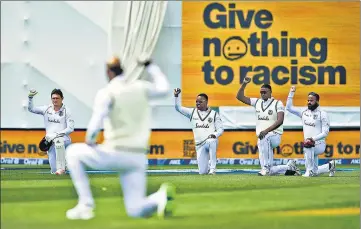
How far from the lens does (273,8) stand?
871 inches

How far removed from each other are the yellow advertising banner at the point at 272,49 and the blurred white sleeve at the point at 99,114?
40.8ft

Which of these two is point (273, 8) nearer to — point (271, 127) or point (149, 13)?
point (149, 13)

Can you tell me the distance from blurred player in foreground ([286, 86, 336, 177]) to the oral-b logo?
477 centimetres

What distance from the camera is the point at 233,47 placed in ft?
72.1

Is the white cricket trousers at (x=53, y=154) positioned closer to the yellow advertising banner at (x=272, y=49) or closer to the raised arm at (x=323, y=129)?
the raised arm at (x=323, y=129)

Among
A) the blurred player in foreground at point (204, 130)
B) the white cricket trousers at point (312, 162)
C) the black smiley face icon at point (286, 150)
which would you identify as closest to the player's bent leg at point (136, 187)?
the white cricket trousers at point (312, 162)

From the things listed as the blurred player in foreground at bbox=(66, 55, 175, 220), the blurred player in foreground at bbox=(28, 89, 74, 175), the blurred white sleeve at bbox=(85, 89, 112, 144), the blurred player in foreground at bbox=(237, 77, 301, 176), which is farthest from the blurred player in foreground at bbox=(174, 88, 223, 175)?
the blurred white sleeve at bbox=(85, 89, 112, 144)

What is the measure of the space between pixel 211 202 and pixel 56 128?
232 inches

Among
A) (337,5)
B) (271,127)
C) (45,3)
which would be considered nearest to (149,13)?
(45,3)

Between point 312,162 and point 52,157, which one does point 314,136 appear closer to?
point 312,162

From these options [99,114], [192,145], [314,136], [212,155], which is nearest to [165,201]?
[99,114]

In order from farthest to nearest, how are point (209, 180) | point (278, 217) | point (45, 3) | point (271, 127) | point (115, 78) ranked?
point (45, 3) < point (271, 127) < point (209, 180) < point (278, 217) < point (115, 78)

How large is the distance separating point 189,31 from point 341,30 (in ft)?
12.0

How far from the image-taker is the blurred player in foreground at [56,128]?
16922 mm
